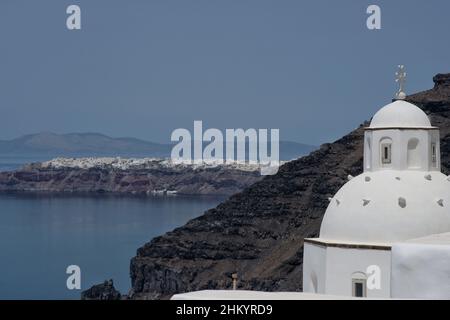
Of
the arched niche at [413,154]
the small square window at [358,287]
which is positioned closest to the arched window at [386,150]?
the arched niche at [413,154]

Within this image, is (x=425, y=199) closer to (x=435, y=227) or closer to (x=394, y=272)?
(x=435, y=227)

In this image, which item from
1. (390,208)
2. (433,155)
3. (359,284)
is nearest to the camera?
(359,284)

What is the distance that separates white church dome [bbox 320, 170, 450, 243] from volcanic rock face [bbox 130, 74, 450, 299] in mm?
62378

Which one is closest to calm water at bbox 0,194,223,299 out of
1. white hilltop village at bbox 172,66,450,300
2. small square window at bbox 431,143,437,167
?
white hilltop village at bbox 172,66,450,300

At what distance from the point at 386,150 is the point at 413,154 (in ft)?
2.35

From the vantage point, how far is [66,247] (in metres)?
146

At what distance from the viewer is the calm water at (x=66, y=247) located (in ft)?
370

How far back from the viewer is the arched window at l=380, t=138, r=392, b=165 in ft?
98.5

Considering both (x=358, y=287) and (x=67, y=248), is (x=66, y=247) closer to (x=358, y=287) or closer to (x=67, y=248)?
(x=67, y=248)

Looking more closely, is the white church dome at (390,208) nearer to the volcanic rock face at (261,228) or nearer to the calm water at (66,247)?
the volcanic rock face at (261,228)

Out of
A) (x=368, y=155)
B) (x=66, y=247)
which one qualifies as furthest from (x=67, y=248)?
(x=368, y=155)
